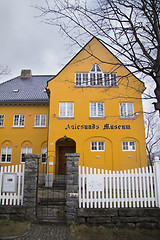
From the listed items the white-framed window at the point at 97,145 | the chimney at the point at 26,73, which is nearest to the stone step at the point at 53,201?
the white-framed window at the point at 97,145

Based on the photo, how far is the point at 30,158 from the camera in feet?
23.1

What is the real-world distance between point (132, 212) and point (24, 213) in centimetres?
366

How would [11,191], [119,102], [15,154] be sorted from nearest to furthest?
[11,191]
[119,102]
[15,154]

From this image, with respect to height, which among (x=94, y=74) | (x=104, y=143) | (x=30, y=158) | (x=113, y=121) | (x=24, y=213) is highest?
(x=94, y=74)

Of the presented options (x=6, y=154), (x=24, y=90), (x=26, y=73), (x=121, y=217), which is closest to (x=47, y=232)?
(x=121, y=217)

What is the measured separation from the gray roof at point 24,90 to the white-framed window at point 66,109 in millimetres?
3613

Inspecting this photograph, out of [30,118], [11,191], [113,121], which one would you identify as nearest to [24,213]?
[11,191]

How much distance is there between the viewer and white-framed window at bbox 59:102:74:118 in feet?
51.9

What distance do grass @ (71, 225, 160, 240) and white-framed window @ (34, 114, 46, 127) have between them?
1353cm

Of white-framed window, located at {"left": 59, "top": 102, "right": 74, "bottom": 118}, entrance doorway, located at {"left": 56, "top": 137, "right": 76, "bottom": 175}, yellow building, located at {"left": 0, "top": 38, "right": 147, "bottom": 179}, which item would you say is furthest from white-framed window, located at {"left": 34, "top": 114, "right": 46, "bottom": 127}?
white-framed window, located at {"left": 59, "top": 102, "right": 74, "bottom": 118}

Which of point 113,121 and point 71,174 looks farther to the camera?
point 113,121

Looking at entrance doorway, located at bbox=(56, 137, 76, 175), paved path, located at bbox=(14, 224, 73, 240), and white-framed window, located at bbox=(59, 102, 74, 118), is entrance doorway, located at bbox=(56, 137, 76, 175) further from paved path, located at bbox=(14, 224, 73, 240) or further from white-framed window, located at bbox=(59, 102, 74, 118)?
paved path, located at bbox=(14, 224, 73, 240)

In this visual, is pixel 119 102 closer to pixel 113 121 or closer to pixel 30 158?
pixel 113 121

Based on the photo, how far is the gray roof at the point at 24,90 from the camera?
63.1ft
